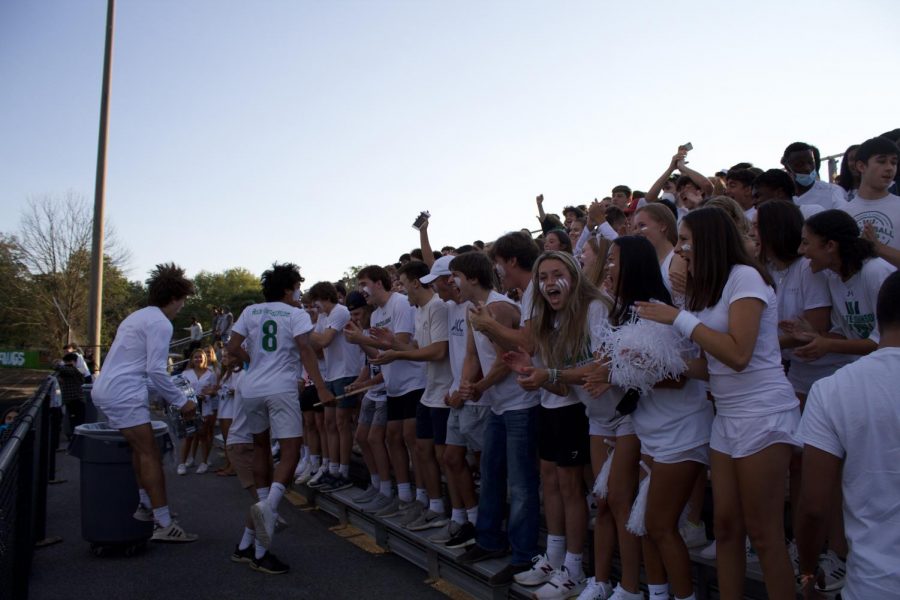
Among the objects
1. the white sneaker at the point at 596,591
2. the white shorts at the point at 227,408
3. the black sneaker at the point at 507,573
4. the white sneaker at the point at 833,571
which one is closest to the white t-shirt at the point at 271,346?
the black sneaker at the point at 507,573

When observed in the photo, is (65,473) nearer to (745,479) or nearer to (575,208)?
(575,208)

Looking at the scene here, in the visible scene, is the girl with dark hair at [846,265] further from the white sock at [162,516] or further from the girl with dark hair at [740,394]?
the white sock at [162,516]

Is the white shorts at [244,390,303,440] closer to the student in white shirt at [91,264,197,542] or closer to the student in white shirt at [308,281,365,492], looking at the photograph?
the student in white shirt at [91,264,197,542]

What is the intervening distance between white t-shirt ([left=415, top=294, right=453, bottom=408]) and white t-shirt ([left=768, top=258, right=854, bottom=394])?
8.54 feet

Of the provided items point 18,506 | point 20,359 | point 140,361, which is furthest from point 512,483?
point 20,359

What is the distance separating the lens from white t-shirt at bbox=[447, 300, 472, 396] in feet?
18.2

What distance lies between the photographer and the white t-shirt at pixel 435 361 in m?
5.80

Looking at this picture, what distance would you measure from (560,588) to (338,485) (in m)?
4.31

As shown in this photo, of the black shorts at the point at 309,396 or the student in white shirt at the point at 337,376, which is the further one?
the black shorts at the point at 309,396

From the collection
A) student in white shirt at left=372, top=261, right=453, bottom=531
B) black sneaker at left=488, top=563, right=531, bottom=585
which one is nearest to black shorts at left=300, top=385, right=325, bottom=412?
student in white shirt at left=372, top=261, right=453, bottom=531

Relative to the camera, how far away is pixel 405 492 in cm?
656

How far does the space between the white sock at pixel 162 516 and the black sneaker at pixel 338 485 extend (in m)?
1.87

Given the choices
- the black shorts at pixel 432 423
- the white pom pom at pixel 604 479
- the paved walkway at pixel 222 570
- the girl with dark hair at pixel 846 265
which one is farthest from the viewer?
the black shorts at pixel 432 423

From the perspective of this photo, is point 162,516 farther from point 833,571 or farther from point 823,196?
point 823,196
